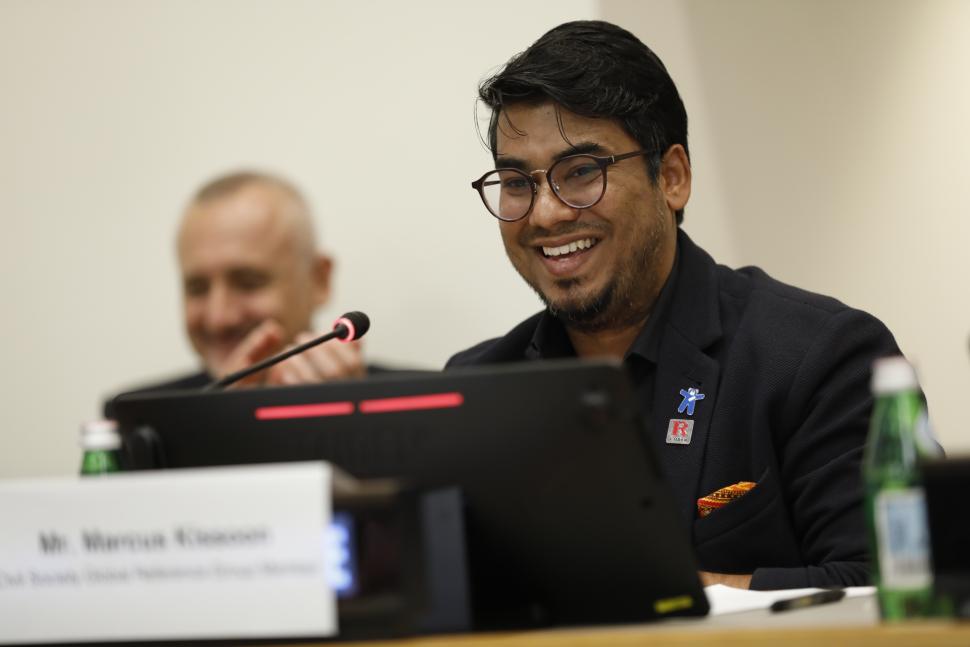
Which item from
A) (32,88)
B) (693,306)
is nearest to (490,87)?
(693,306)

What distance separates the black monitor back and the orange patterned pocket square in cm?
72

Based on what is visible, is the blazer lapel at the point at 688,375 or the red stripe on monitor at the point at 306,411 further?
the blazer lapel at the point at 688,375

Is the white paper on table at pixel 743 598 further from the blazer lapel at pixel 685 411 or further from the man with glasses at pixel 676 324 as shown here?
the blazer lapel at pixel 685 411

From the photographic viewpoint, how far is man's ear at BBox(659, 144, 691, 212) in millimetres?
2156

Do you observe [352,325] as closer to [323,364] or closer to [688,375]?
[323,364]

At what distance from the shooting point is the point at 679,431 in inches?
71.1

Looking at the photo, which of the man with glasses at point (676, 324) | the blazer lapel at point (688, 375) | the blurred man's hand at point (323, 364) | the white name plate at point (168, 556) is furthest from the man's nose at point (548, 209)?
the white name plate at point (168, 556)

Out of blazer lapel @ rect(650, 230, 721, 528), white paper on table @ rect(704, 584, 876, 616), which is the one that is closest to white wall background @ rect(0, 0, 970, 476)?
blazer lapel @ rect(650, 230, 721, 528)

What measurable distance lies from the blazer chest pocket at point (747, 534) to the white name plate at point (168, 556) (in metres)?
0.91

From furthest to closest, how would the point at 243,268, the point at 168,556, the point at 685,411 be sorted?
the point at 243,268, the point at 685,411, the point at 168,556

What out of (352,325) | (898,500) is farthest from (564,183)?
(898,500)

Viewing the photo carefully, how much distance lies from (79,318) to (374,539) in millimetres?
2023

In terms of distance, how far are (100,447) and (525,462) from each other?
1.34ft

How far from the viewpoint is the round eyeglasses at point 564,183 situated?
2045mm
